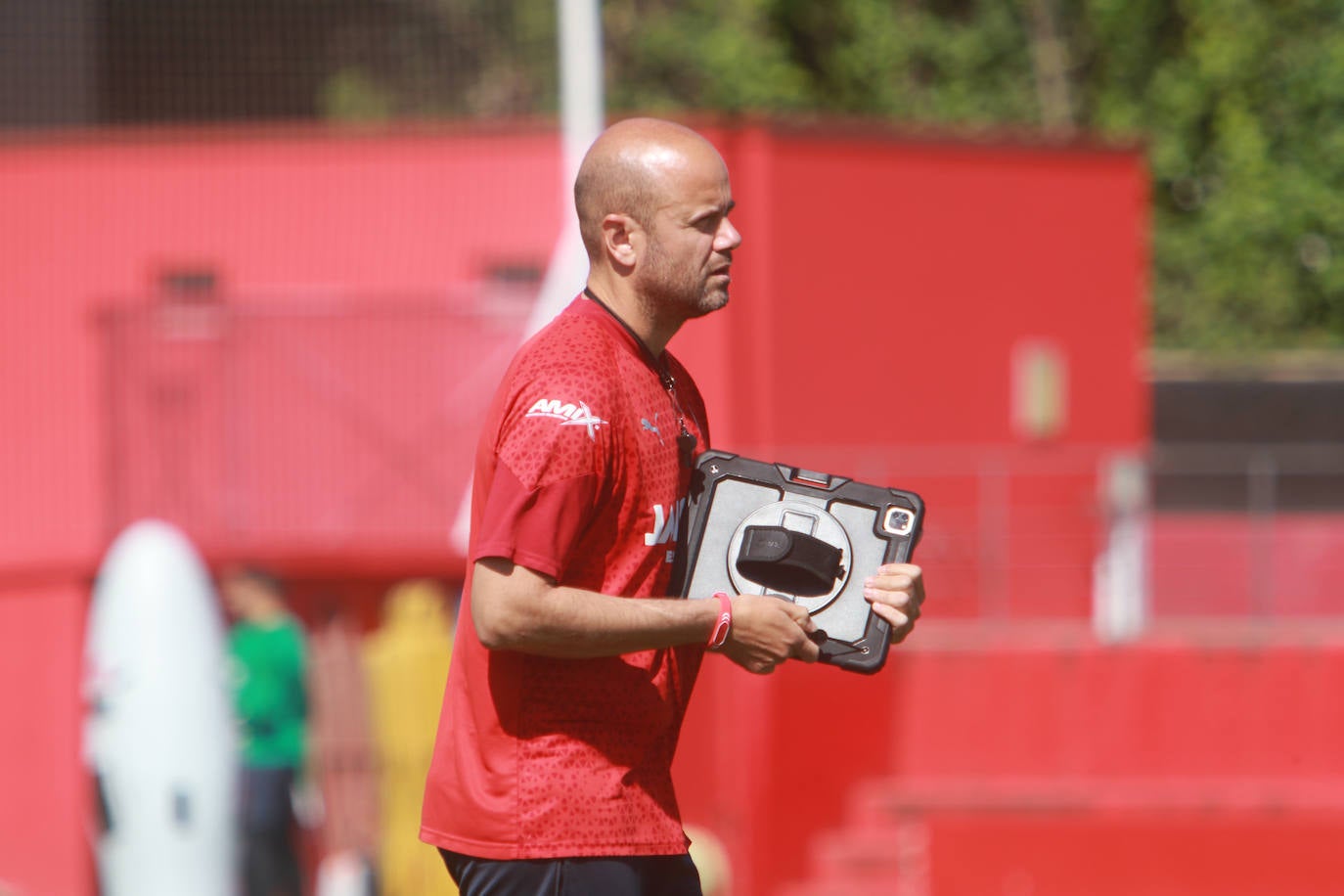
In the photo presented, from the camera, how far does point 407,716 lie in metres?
10.0

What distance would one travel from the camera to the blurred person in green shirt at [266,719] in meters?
8.49

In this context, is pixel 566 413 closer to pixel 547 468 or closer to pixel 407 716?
pixel 547 468

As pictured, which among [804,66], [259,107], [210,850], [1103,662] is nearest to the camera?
[210,850]

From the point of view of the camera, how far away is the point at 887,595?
2.66 m

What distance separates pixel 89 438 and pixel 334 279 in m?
2.13

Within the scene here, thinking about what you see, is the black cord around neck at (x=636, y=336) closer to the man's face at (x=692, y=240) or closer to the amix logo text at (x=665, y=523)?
the man's face at (x=692, y=240)

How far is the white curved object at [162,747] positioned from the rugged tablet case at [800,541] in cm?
638

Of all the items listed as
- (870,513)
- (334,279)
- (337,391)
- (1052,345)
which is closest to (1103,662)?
(1052,345)

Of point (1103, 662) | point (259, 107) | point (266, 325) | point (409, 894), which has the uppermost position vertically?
point (259, 107)

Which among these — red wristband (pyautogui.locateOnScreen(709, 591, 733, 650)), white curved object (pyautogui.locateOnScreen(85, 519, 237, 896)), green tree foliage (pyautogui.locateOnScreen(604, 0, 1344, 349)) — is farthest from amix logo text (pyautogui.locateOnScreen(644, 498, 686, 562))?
green tree foliage (pyautogui.locateOnScreen(604, 0, 1344, 349))

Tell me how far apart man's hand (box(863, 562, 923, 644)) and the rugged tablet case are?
0.06 feet

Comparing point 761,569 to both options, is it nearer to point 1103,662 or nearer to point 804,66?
point 1103,662

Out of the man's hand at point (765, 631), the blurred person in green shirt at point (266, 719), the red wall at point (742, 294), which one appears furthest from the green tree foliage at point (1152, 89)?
the man's hand at point (765, 631)

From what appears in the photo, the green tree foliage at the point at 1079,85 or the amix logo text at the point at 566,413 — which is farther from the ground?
the green tree foliage at the point at 1079,85
